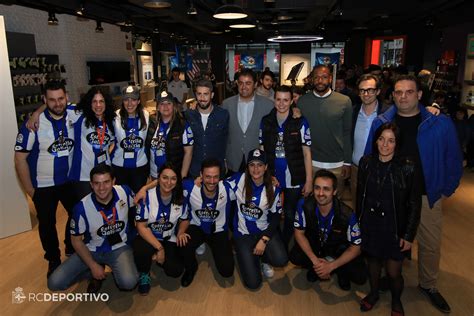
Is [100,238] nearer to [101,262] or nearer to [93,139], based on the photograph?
[101,262]

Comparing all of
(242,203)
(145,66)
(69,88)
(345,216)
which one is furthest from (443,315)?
(145,66)

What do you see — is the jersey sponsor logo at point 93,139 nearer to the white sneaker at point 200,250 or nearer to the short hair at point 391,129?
the white sneaker at point 200,250

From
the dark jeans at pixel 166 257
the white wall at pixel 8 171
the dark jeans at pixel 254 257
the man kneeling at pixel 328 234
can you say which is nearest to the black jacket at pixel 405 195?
the man kneeling at pixel 328 234

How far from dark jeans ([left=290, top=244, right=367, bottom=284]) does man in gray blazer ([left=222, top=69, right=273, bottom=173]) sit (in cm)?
104

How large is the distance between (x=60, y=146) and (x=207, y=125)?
4.34 ft

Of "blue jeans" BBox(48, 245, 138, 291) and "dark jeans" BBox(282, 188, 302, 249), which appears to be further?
"dark jeans" BBox(282, 188, 302, 249)

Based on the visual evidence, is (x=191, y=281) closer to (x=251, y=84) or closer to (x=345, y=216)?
(x=345, y=216)

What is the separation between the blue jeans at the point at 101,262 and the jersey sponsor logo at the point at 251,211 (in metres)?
1.04

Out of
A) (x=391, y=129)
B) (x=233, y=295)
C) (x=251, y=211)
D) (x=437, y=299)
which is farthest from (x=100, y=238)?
(x=437, y=299)

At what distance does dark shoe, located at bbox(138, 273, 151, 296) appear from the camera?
10.3 feet

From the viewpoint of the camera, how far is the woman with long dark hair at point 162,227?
316 cm

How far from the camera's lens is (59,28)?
8.65m

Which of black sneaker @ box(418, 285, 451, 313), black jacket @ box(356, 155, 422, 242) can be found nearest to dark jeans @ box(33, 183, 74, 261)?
black jacket @ box(356, 155, 422, 242)

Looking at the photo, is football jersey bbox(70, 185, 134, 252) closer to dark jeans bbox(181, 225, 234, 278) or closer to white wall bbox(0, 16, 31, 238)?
dark jeans bbox(181, 225, 234, 278)
